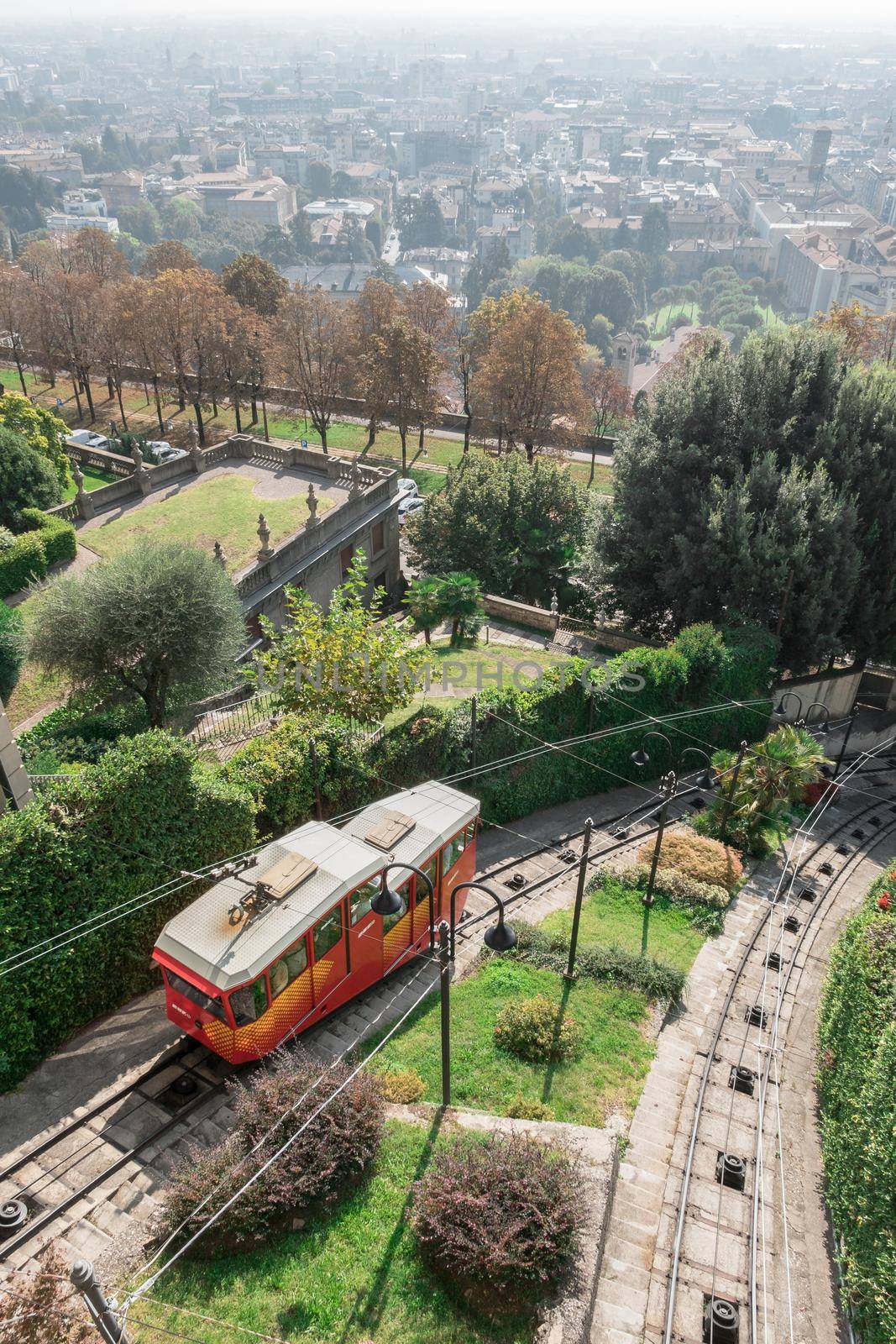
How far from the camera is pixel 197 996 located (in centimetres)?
1512

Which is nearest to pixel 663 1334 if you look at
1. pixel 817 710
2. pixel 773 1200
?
pixel 773 1200

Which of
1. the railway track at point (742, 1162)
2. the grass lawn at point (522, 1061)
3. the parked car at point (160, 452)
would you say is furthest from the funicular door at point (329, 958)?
the parked car at point (160, 452)

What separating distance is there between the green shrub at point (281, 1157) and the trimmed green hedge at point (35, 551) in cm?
2389

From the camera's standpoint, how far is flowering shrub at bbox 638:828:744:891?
74.7 ft

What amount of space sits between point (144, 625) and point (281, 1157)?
15123 mm

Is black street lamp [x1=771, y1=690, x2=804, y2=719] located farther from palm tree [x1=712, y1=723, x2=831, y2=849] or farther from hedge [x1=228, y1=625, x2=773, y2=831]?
palm tree [x1=712, y1=723, x2=831, y2=849]

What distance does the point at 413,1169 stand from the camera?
44.1 ft

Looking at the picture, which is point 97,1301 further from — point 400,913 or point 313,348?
point 313,348

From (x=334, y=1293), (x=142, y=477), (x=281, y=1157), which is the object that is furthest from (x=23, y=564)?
(x=334, y=1293)

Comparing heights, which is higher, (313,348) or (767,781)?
(313,348)

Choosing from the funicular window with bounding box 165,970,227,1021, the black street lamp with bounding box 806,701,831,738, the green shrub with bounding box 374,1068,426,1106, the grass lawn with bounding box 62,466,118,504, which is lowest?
the black street lamp with bounding box 806,701,831,738

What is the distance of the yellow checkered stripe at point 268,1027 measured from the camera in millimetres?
15133

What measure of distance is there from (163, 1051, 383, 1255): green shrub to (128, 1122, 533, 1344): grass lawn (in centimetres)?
35

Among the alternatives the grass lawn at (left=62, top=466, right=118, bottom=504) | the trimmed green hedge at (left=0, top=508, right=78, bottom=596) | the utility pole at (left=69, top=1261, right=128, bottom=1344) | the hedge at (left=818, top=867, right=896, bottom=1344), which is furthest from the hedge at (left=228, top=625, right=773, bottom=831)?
the grass lawn at (left=62, top=466, right=118, bottom=504)
